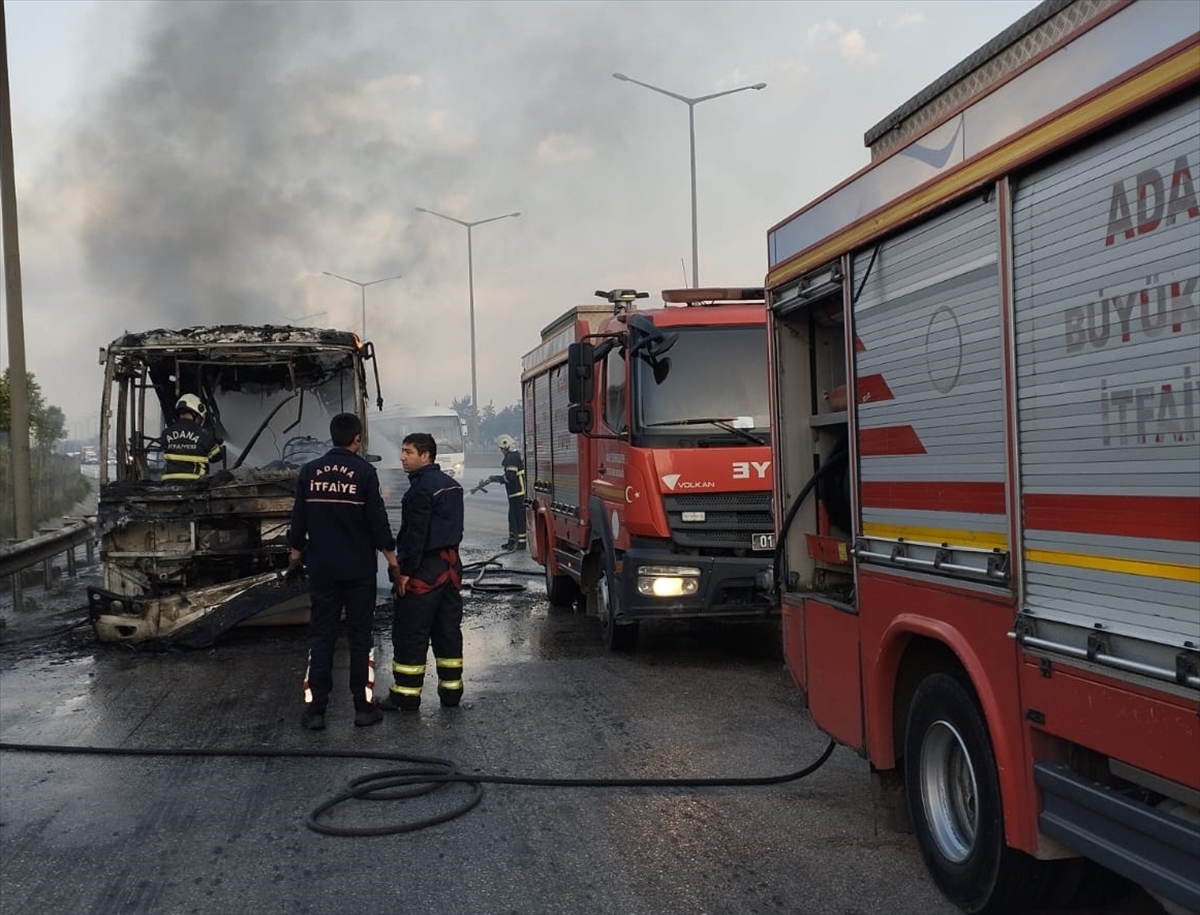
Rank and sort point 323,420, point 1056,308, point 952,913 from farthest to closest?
point 323,420 → point 952,913 → point 1056,308

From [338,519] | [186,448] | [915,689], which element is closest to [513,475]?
[186,448]

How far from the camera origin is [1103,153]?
278 cm

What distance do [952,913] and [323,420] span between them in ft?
31.3

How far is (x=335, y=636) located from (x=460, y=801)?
1.85m

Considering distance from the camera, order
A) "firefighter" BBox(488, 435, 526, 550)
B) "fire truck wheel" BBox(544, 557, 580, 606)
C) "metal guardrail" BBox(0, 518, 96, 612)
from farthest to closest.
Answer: "firefighter" BBox(488, 435, 526, 550) → "fire truck wheel" BBox(544, 557, 580, 606) → "metal guardrail" BBox(0, 518, 96, 612)

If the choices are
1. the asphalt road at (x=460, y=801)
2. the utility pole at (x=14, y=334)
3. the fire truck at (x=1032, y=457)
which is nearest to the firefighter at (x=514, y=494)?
the utility pole at (x=14, y=334)

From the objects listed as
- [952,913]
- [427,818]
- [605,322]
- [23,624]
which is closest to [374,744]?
[427,818]

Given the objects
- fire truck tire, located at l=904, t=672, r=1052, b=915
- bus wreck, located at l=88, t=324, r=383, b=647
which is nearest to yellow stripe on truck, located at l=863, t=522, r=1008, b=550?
fire truck tire, located at l=904, t=672, r=1052, b=915

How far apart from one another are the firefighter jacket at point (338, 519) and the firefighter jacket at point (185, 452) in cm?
361

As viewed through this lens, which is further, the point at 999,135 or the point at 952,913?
the point at 952,913

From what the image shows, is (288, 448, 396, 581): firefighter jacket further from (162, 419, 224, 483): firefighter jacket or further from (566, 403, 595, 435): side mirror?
(162, 419, 224, 483): firefighter jacket

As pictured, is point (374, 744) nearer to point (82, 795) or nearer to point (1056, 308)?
point (82, 795)

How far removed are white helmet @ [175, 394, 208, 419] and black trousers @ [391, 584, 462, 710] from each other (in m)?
4.10

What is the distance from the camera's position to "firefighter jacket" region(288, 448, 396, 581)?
6559 millimetres
